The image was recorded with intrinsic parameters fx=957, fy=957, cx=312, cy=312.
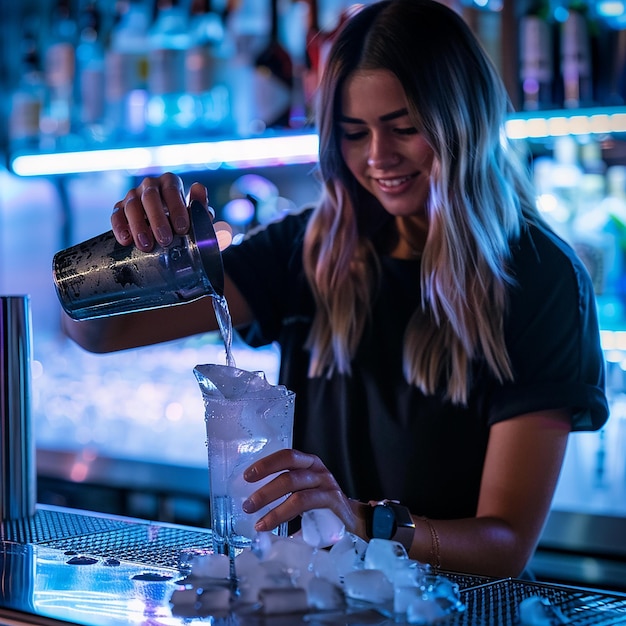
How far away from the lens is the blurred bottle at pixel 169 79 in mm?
2904

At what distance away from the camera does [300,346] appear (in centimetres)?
178

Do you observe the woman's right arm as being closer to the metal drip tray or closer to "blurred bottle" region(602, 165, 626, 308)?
the metal drip tray

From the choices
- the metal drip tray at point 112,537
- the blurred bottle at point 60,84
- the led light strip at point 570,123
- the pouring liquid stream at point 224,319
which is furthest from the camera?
the blurred bottle at point 60,84

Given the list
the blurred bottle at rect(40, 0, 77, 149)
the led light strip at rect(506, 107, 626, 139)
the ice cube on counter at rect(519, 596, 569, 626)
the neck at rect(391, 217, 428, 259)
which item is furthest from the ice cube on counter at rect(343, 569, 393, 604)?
the blurred bottle at rect(40, 0, 77, 149)

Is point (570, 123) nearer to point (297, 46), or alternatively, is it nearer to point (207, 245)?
point (297, 46)

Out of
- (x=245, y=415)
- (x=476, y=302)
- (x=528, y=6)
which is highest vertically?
(x=528, y=6)

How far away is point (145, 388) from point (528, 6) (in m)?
1.50

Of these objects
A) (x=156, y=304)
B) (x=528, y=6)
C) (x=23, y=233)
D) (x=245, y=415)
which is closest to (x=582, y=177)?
(x=528, y=6)

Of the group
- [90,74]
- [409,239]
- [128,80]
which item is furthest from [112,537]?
[90,74]

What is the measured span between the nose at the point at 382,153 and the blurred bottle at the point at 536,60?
0.98 m

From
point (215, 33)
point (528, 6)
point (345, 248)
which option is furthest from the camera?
point (215, 33)

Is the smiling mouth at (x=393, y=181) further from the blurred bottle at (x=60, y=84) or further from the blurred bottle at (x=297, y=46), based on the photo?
the blurred bottle at (x=60, y=84)

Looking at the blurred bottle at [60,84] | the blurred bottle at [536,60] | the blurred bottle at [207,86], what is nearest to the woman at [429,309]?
the blurred bottle at [536,60]

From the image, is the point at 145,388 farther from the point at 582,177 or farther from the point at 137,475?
the point at 582,177
